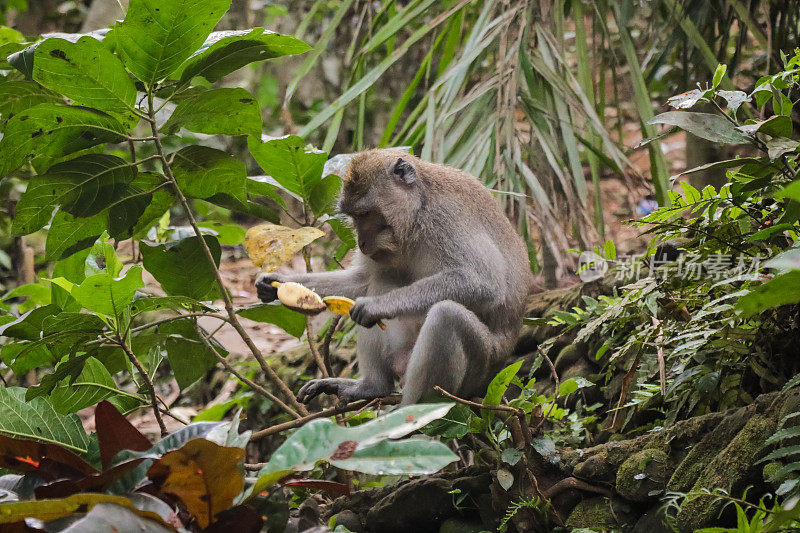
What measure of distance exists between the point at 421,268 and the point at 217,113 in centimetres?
148

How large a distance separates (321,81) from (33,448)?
27.0 feet

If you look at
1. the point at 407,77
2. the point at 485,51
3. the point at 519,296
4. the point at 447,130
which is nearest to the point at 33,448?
the point at 519,296

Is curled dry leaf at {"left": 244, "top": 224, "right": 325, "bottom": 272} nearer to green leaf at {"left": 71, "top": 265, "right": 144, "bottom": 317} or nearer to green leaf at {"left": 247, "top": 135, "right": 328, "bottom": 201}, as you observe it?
green leaf at {"left": 247, "top": 135, "right": 328, "bottom": 201}

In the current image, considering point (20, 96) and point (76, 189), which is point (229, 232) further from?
point (20, 96)

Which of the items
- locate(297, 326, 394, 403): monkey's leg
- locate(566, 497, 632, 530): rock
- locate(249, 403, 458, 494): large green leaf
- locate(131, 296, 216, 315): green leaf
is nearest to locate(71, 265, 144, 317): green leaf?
locate(131, 296, 216, 315): green leaf

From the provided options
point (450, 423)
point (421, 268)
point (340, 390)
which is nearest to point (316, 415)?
point (450, 423)

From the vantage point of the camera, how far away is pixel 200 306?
3301 millimetres

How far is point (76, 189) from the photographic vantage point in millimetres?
3086

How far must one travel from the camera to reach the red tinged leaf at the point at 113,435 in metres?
2.36

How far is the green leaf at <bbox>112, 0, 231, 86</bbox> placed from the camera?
265 centimetres

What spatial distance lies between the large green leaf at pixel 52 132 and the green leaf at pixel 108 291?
62 cm

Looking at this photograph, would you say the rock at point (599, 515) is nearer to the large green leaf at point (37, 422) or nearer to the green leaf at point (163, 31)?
the large green leaf at point (37, 422)

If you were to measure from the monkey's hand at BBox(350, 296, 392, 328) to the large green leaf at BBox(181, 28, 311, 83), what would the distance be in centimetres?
126

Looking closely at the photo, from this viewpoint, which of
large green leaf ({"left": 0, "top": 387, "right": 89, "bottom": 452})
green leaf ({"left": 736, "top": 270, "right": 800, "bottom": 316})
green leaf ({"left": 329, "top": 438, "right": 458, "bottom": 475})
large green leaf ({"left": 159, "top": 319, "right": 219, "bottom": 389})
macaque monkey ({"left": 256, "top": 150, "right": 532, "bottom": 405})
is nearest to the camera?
green leaf ({"left": 736, "top": 270, "right": 800, "bottom": 316})
